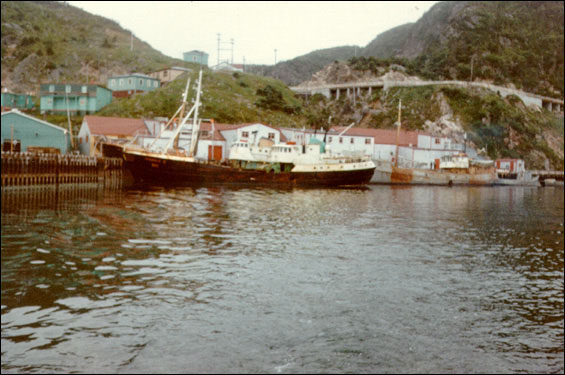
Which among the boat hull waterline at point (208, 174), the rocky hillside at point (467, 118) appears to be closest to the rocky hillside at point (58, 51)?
the rocky hillside at point (467, 118)

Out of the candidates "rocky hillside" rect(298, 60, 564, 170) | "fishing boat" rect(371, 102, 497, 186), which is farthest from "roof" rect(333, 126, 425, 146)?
"rocky hillside" rect(298, 60, 564, 170)

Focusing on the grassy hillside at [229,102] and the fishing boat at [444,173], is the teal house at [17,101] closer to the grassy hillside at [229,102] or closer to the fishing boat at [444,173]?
the grassy hillside at [229,102]

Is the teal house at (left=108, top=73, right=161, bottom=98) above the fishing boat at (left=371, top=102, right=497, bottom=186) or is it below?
above

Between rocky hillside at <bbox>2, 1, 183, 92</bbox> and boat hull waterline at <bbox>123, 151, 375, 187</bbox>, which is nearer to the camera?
boat hull waterline at <bbox>123, 151, 375, 187</bbox>

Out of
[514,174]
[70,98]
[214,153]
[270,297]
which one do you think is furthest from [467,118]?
[270,297]

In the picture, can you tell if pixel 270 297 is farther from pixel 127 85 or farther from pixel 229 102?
pixel 127 85

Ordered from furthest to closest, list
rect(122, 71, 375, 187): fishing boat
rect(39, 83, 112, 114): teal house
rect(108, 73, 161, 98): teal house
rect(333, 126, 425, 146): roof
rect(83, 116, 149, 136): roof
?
rect(108, 73, 161, 98): teal house, rect(333, 126, 425, 146): roof, rect(39, 83, 112, 114): teal house, rect(83, 116, 149, 136): roof, rect(122, 71, 375, 187): fishing boat

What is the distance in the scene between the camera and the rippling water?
10289 mm

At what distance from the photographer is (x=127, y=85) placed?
314 ft

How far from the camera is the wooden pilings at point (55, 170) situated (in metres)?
38.0

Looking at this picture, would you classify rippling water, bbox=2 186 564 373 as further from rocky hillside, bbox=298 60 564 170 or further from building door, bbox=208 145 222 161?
rocky hillside, bbox=298 60 564 170

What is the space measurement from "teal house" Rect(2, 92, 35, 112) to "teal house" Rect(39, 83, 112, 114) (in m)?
3.51

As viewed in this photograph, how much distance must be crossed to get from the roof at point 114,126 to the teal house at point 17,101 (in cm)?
2578

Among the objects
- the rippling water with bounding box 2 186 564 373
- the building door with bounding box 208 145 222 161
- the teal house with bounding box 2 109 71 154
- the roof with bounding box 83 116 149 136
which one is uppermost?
the roof with bounding box 83 116 149 136
